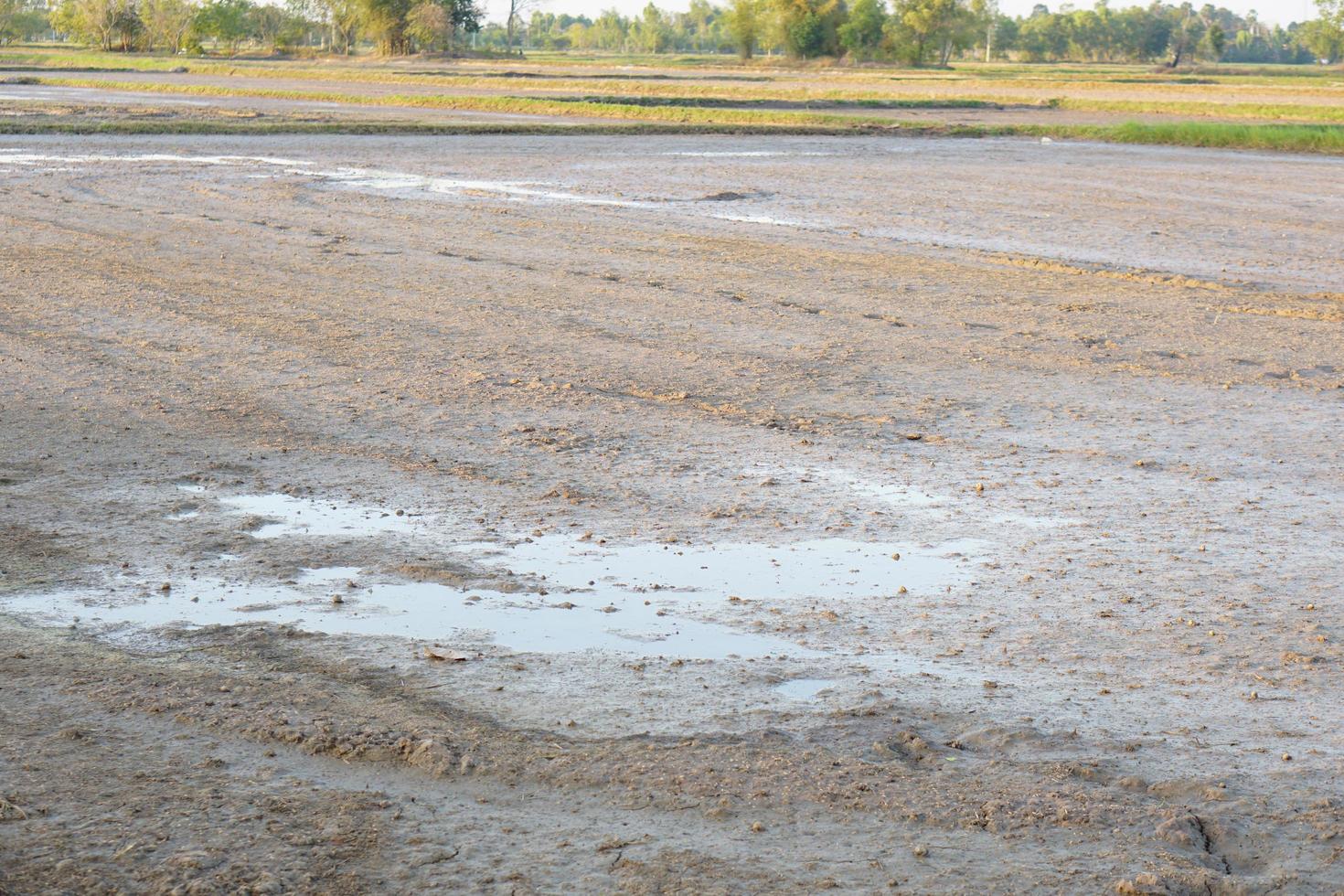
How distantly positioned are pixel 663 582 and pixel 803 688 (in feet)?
3.86

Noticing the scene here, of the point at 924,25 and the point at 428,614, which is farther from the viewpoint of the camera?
the point at 924,25

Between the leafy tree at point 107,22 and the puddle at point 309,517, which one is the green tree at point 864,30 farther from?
the puddle at point 309,517

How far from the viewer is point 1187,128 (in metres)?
38.4

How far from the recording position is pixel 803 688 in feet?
16.4

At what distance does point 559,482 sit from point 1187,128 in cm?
3474

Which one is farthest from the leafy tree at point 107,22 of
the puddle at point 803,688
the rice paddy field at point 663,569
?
the puddle at point 803,688

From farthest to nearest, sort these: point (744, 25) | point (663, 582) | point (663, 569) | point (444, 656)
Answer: point (744, 25), point (663, 569), point (663, 582), point (444, 656)

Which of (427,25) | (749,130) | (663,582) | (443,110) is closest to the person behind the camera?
(663,582)

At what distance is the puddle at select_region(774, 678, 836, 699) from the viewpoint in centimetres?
494

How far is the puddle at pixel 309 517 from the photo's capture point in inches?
260

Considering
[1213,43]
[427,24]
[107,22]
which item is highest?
[1213,43]

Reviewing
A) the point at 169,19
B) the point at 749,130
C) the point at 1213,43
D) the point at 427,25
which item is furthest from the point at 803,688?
the point at 1213,43

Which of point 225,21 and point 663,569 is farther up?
point 225,21

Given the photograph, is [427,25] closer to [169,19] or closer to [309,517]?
[169,19]
